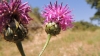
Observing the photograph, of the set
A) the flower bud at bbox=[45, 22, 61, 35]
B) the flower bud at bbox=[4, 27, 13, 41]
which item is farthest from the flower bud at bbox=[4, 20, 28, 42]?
the flower bud at bbox=[45, 22, 61, 35]

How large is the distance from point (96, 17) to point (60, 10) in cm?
3949

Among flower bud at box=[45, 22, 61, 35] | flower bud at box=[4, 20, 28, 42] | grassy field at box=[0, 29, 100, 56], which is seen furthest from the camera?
grassy field at box=[0, 29, 100, 56]

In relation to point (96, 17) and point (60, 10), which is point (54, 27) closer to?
point (60, 10)

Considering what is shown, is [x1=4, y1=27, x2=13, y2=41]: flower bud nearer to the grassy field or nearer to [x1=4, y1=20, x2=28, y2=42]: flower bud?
[x1=4, y1=20, x2=28, y2=42]: flower bud

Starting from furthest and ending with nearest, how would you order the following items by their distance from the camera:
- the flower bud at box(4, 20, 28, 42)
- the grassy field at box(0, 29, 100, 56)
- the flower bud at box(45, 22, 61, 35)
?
the grassy field at box(0, 29, 100, 56) → the flower bud at box(45, 22, 61, 35) → the flower bud at box(4, 20, 28, 42)

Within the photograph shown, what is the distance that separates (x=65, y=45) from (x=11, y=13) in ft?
57.9

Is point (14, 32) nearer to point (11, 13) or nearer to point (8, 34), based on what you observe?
point (8, 34)

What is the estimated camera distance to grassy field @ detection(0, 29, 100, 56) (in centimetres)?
1625

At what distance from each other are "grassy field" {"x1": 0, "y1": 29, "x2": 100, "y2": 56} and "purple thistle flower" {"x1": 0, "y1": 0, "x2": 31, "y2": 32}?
111 cm

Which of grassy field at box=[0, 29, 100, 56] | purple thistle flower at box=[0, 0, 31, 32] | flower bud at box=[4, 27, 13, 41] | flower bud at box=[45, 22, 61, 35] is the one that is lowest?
grassy field at box=[0, 29, 100, 56]

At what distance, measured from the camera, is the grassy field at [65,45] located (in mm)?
16250

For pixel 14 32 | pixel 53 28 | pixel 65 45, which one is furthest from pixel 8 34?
pixel 65 45

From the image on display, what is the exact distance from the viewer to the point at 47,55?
16.7 m

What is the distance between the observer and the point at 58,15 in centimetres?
355
